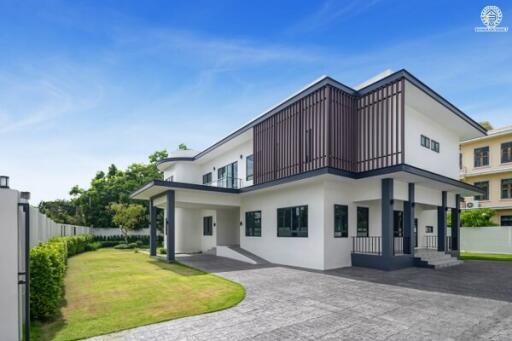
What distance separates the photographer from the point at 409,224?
13547 mm

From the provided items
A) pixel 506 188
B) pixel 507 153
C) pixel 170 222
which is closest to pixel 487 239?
pixel 506 188

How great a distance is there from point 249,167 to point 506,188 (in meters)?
22.9

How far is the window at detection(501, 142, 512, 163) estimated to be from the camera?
86.1ft

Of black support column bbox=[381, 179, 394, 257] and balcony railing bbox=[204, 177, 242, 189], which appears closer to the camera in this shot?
black support column bbox=[381, 179, 394, 257]

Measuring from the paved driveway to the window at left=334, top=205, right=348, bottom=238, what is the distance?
3.27 metres

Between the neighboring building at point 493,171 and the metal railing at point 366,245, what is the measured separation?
738 inches

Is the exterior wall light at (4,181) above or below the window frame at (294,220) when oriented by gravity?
above

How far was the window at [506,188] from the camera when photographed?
26.3 m

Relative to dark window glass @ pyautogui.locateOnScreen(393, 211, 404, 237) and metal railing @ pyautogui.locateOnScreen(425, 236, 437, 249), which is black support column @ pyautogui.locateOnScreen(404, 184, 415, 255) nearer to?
dark window glass @ pyautogui.locateOnScreen(393, 211, 404, 237)

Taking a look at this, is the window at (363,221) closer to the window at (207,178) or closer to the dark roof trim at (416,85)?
the dark roof trim at (416,85)

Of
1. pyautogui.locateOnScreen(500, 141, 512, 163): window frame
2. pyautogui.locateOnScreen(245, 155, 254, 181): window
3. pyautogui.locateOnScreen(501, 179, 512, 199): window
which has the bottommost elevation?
pyautogui.locateOnScreen(501, 179, 512, 199): window

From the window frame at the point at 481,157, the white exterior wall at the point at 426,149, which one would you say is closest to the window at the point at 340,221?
the white exterior wall at the point at 426,149

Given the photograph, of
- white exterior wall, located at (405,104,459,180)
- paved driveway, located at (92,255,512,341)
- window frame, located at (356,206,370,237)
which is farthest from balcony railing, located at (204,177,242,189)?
white exterior wall, located at (405,104,459,180)

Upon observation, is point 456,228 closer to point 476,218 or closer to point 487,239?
point 487,239
